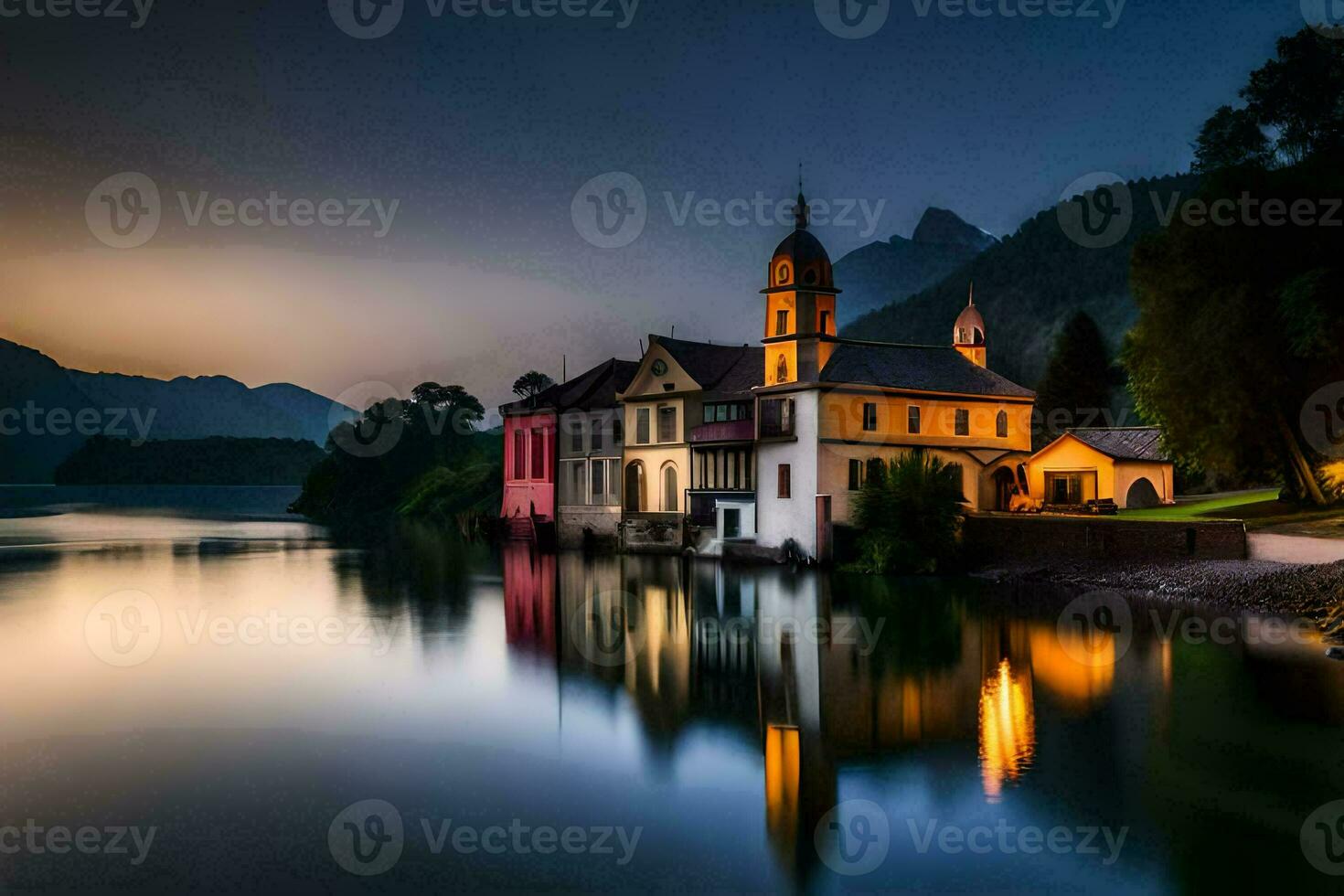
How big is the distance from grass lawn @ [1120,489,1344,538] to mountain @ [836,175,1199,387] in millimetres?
62496

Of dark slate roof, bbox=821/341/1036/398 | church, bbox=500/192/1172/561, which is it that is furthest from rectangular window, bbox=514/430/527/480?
dark slate roof, bbox=821/341/1036/398

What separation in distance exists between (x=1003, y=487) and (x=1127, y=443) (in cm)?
586

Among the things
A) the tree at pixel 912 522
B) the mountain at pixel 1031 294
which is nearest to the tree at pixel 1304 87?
the tree at pixel 912 522

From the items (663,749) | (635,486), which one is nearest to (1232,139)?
(635,486)

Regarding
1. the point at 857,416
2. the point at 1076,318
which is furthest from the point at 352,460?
the point at 857,416

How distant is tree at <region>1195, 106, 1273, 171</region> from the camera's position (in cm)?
4859

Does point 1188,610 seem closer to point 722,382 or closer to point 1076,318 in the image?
point 722,382

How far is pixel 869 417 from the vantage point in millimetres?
47875

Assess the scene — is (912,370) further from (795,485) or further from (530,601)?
(530,601)

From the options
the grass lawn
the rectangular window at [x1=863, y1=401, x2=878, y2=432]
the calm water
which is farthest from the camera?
the rectangular window at [x1=863, y1=401, x2=878, y2=432]

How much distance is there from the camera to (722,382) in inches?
2154

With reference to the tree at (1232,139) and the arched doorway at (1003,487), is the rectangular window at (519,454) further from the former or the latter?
the tree at (1232,139)

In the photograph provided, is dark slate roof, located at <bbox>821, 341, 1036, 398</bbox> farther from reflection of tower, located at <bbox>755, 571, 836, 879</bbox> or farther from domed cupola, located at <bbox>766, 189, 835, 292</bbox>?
reflection of tower, located at <bbox>755, 571, 836, 879</bbox>

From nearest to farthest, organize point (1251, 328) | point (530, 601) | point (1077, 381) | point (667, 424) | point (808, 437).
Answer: point (1251, 328) < point (530, 601) < point (808, 437) < point (667, 424) < point (1077, 381)
